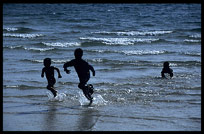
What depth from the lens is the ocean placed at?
8.71m

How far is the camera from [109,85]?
13008mm

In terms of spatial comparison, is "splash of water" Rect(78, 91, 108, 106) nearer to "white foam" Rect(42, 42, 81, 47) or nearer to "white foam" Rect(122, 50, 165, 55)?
"white foam" Rect(122, 50, 165, 55)

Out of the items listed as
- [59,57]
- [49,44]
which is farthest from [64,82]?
[49,44]

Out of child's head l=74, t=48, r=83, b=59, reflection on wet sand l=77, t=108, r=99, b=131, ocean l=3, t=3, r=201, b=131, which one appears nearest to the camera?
reflection on wet sand l=77, t=108, r=99, b=131

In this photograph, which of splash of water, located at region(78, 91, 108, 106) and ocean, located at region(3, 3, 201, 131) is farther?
splash of water, located at region(78, 91, 108, 106)

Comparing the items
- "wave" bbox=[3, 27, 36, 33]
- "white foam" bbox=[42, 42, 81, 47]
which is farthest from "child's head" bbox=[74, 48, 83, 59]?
"wave" bbox=[3, 27, 36, 33]

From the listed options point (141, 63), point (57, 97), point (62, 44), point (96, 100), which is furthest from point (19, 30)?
point (96, 100)

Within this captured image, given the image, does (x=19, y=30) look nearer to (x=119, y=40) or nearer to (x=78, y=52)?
(x=119, y=40)

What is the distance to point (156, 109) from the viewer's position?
9.93m

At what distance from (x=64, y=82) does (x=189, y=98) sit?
398cm

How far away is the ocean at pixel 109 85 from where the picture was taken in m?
8.71

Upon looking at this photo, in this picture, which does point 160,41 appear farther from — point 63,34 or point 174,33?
point 63,34

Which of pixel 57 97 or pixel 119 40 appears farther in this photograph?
pixel 119 40

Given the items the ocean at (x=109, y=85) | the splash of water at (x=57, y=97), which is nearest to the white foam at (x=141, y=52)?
the ocean at (x=109, y=85)
